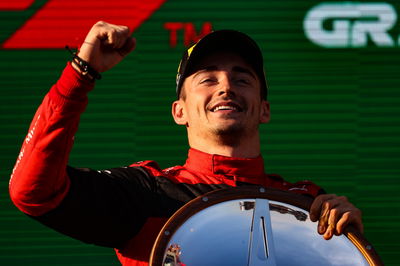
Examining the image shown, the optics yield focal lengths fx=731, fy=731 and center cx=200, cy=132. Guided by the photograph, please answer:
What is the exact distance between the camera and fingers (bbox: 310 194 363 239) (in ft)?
7.55

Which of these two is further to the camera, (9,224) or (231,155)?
(9,224)

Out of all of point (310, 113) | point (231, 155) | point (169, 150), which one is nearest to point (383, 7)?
point (310, 113)

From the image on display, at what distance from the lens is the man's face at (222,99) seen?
3.00 m

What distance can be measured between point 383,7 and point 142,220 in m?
3.37

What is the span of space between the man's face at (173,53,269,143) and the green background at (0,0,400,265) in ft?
7.24

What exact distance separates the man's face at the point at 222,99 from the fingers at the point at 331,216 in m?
0.72

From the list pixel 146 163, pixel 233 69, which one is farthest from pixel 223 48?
pixel 146 163

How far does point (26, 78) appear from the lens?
5.45m

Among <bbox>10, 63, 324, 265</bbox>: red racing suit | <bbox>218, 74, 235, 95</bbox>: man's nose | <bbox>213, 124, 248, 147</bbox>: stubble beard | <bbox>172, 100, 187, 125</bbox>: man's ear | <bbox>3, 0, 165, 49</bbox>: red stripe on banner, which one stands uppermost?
<bbox>3, 0, 165, 49</bbox>: red stripe on banner

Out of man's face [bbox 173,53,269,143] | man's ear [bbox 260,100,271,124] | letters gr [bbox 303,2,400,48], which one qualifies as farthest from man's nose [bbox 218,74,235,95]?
letters gr [bbox 303,2,400,48]

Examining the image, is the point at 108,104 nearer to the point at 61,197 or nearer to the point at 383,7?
the point at 383,7

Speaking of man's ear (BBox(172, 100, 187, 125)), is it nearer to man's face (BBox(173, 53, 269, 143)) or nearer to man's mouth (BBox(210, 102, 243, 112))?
man's face (BBox(173, 53, 269, 143))

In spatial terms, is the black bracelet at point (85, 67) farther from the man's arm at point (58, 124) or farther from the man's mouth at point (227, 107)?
the man's mouth at point (227, 107)

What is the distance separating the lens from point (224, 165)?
10.0 ft
